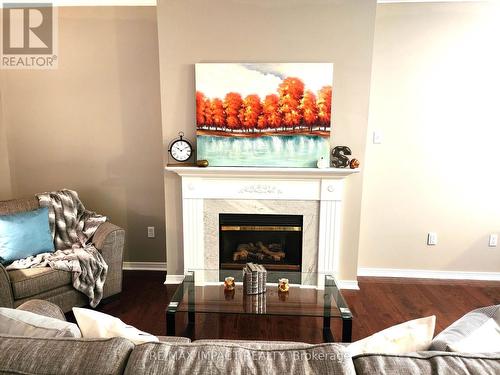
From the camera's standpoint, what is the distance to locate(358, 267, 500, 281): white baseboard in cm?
377

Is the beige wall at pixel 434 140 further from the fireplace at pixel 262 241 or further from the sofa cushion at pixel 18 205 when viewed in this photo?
the sofa cushion at pixel 18 205

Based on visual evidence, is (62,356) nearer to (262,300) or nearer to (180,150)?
(262,300)

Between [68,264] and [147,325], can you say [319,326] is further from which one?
[68,264]

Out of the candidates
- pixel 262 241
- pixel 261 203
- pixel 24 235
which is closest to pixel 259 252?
pixel 262 241

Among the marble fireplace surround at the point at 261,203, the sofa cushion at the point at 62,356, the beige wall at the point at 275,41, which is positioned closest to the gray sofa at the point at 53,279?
the marble fireplace surround at the point at 261,203

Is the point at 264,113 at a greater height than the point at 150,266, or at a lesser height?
greater

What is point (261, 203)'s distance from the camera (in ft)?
11.2

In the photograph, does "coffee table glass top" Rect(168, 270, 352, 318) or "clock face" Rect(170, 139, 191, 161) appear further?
"clock face" Rect(170, 139, 191, 161)

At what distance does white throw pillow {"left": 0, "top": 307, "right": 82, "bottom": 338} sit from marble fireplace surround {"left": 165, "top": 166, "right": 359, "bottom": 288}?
2.08 meters

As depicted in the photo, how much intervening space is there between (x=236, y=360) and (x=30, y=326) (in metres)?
0.75

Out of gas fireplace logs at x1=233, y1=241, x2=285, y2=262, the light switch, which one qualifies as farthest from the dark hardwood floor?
the light switch

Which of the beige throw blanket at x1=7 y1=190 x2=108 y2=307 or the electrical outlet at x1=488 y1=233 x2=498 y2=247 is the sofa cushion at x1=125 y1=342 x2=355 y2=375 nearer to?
the beige throw blanket at x1=7 y1=190 x2=108 y2=307

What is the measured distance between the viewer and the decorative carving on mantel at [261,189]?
3.37 metres

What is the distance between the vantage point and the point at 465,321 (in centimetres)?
134
